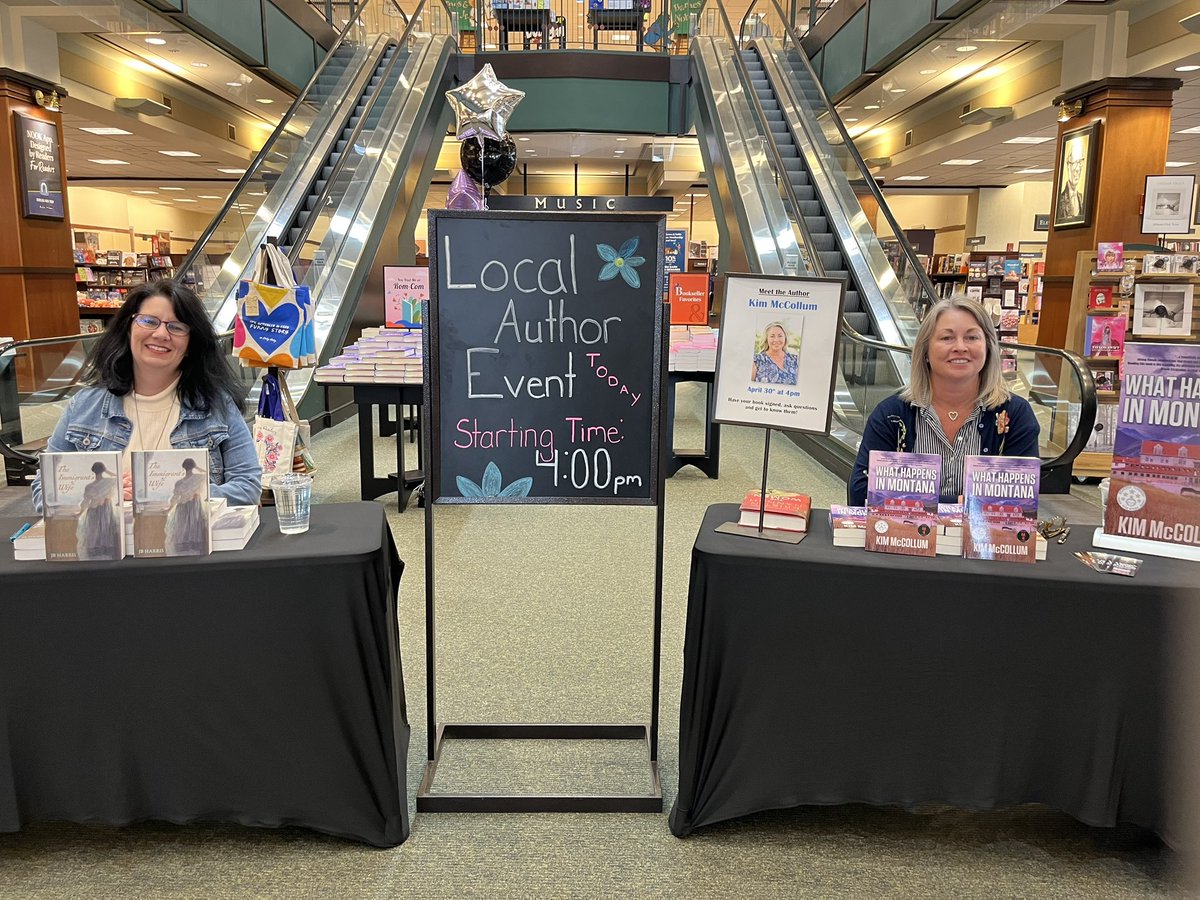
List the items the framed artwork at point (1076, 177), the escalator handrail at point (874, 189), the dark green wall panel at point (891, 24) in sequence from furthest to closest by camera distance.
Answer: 1. the dark green wall panel at point (891, 24)
2. the framed artwork at point (1076, 177)
3. the escalator handrail at point (874, 189)

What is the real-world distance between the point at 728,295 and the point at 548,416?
1.80ft

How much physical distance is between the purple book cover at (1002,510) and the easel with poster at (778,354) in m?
0.38

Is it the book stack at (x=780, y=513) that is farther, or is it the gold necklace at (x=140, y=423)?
the gold necklace at (x=140, y=423)

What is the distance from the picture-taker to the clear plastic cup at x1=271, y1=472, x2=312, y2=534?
2.17 meters

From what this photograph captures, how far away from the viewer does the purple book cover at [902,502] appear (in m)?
2.12

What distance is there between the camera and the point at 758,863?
214 centimetres

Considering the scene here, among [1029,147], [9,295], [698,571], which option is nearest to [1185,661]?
[698,571]

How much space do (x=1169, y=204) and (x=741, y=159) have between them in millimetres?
5210

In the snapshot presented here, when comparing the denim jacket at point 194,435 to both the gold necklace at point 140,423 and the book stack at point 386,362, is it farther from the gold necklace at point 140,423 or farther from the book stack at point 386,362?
the book stack at point 386,362

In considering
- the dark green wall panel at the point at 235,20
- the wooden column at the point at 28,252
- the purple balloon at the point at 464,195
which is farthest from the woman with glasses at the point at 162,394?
the dark green wall panel at the point at 235,20

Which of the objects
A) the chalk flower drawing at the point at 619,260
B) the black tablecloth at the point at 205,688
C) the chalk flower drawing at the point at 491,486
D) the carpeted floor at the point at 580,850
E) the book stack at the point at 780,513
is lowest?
the carpeted floor at the point at 580,850

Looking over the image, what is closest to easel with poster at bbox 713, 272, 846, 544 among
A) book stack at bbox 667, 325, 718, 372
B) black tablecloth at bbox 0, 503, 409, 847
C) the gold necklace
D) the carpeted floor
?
the carpeted floor

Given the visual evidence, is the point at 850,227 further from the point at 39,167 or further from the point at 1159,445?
the point at 39,167

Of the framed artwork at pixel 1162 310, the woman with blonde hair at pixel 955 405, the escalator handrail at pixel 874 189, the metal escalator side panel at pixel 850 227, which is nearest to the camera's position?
the woman with blonde hair at pixel 955 405
